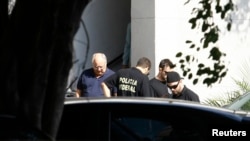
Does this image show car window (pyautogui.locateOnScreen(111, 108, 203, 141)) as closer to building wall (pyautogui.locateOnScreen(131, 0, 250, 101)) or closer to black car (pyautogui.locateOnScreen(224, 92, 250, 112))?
black car (pyautogui.locateOnScreen(224, 92, 250, 112))

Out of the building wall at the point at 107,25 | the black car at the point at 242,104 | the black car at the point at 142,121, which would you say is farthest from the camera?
the building wall at the point at 107,25

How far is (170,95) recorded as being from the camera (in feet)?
34.0

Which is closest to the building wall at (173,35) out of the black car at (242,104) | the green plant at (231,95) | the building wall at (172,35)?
the building wall at (172,35)

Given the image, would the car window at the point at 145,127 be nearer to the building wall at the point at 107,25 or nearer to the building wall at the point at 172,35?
the building wall at the point at 172,35

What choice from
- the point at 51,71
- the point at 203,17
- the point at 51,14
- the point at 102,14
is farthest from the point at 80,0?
the point at 102,14

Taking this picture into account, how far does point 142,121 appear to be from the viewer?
21.7 feet

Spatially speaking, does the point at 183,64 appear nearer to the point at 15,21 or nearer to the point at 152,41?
the point at 15,21

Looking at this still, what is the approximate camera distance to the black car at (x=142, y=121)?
650 cm

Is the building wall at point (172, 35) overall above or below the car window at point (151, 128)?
above

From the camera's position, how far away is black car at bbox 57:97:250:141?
21.3 feet

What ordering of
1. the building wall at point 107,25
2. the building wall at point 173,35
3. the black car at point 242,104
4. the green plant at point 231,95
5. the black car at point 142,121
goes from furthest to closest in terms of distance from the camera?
the building wall at point 107,25
the building wall at point 173,35
the green plant at point 231,95
the black car at point 242,104
the black car at point 142,121

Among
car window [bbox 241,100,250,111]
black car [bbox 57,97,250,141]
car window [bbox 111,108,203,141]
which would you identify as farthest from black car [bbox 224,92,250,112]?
car window [bbox 111,108,203,141]

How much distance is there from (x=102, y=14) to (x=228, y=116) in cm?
919

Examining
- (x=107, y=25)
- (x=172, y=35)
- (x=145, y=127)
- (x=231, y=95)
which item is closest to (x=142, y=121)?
(x=145, y=127)
